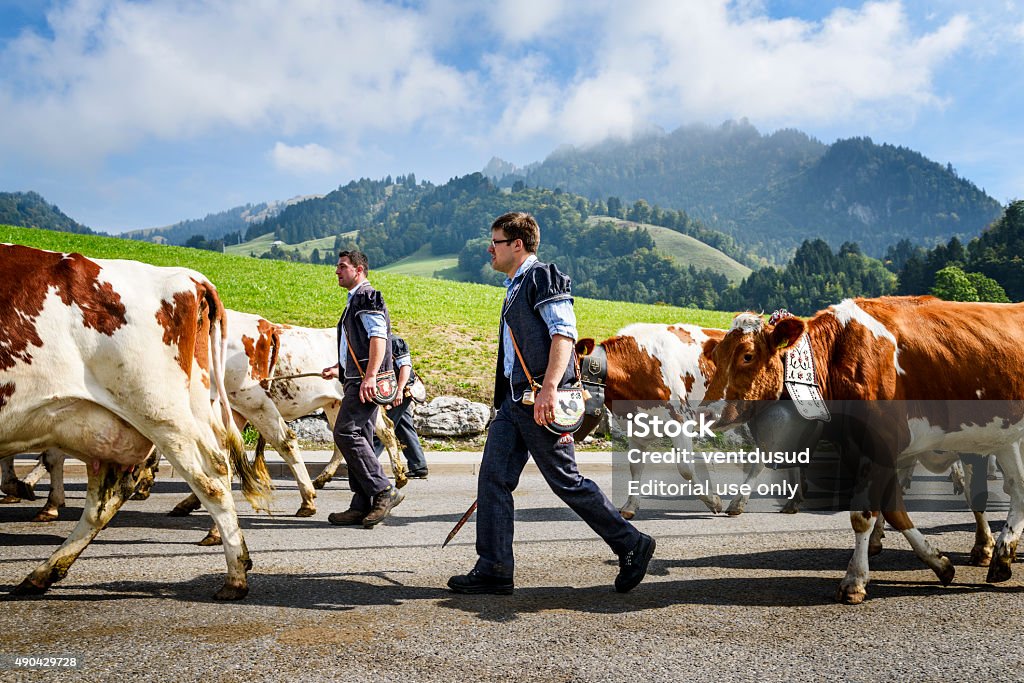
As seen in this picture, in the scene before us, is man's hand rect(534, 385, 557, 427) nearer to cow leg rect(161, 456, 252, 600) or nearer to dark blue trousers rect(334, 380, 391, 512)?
cow leg rect(161, 456, 252, 600)

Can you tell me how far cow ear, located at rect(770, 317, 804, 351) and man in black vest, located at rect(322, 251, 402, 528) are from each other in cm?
345

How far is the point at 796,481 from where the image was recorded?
909 centimetres

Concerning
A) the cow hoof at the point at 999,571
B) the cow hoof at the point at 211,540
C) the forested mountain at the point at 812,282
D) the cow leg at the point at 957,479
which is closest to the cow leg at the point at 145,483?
the cow hoof at the point at 211,540

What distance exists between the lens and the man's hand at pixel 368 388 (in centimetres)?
715

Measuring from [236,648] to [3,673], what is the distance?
3.20 feet

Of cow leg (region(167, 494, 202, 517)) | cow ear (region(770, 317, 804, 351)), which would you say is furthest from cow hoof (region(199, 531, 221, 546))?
cow ear (region(770, 317, 804, 351))

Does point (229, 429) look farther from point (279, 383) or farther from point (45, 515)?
point (279, 383)

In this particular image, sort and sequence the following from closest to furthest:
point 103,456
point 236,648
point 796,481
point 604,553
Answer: point 236,648
point 103,456
point 604,553
point 796,481

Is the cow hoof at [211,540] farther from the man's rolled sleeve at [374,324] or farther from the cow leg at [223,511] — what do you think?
the man's rolled sleeve at [374,324]

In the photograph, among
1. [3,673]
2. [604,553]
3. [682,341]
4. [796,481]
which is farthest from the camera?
[682,341]

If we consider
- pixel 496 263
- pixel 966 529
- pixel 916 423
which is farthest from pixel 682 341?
pixel 496 263

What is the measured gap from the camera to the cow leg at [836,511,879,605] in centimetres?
495

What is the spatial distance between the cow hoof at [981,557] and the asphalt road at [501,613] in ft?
0.43

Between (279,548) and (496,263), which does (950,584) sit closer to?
(496,263)
